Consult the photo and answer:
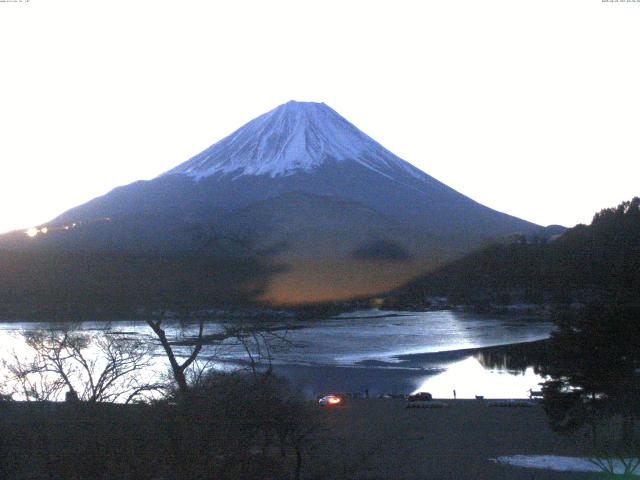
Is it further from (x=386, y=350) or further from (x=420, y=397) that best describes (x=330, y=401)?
(x=420, y=397)

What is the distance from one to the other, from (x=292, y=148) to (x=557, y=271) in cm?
1952

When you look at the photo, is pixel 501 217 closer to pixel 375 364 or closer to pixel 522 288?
pixel 522 288

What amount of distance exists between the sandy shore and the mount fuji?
136 cm

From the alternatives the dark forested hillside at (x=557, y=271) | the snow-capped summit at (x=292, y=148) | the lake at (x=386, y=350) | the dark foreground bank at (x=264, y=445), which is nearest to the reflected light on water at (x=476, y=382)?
the lake at (x=386, y=350)

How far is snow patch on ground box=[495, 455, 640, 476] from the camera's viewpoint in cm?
620

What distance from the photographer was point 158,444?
459 centimetres

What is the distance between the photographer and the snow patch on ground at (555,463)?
20.4 feet

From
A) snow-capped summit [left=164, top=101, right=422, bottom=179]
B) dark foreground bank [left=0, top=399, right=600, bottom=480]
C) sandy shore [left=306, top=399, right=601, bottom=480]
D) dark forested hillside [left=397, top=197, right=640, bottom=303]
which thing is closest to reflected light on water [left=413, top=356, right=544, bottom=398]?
sandy shore [left=306, top=399, right=601, bottom=480]

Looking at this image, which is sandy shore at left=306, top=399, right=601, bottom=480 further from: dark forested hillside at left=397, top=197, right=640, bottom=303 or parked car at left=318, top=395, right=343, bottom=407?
dark forested hillside at left=397, top=197, right=640, bottom=303

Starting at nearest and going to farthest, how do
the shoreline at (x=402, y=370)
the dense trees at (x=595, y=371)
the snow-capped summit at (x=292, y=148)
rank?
the dense trees at (x=595, y=371) → the shoreline at (x=402, y=370) → the snow-capped summit at (x=292, y=148)

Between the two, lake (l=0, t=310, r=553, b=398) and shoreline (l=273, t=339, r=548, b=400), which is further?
shoreline (l=273, t=339, r=548, b=400)

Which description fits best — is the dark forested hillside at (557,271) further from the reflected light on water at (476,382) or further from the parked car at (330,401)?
the parked car at (330,401)

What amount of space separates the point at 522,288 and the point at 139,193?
5.13m

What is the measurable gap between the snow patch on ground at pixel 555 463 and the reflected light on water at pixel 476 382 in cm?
306
